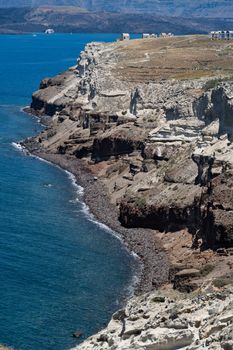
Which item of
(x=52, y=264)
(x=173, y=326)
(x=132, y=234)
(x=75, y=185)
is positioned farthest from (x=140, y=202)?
(x=173, y=326)

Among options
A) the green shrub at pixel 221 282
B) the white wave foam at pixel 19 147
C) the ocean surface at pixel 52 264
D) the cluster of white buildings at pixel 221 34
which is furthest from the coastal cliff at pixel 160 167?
the cluster of white buildings at pixel 221 34

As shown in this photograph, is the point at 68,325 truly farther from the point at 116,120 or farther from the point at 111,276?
the point at 116,120

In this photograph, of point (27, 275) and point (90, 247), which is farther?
point (90, 247)

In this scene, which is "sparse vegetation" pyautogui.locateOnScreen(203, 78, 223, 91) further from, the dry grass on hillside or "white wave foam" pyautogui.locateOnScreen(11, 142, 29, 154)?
"white wave foam" pyautogui.locateOnScreen(11, 142, 29, 154)

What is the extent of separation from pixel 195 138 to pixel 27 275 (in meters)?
22.4

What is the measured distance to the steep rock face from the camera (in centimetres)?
5772

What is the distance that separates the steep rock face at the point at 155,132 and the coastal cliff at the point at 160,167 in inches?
3.9

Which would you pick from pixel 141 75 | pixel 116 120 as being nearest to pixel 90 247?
pixel 116 120

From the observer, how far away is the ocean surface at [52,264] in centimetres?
4231

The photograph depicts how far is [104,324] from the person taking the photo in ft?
139

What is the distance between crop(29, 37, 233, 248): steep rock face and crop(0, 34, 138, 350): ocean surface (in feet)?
11.7

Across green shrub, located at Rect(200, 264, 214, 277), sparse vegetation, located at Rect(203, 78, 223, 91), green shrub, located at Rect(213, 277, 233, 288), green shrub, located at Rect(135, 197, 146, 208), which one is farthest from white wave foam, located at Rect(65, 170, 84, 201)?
green shrub, located at Rect(213, 277, 233, 288)

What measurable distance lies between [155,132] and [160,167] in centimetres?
445

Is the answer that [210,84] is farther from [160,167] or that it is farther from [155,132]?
[160,167]
